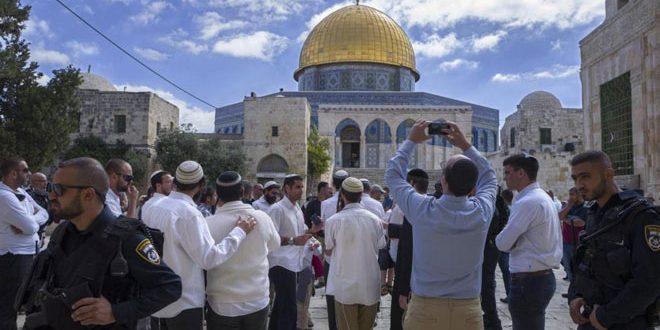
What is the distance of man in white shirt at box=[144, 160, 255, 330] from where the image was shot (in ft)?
9.21

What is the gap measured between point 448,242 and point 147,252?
142cm

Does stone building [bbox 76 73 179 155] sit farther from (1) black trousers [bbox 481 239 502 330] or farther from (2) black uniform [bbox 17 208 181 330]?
(2) black uniform [bbox 17 208 181 330]

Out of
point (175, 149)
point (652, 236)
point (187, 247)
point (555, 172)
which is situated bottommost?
point (187, 247)

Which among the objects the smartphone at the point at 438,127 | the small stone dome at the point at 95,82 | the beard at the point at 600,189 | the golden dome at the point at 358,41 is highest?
the golden dome at the point at 358,41

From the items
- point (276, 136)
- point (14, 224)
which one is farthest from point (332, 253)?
point (276, 136)

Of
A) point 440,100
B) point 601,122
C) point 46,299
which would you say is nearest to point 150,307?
point 46,299

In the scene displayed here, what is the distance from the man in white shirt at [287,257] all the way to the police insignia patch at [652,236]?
95.8 inches

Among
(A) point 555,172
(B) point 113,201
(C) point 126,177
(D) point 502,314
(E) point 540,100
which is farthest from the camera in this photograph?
(E) point 540,100

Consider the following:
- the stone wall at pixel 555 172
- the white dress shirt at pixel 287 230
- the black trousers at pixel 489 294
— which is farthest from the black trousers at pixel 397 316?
the stone wall at pixel 555 172

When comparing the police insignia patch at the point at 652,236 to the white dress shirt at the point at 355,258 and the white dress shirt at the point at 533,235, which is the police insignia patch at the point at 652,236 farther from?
the white dress shirt at the point at 355,258

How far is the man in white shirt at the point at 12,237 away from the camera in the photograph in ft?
13.3

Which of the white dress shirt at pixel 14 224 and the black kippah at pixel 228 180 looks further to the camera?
the white dress shirt at pixel 14 224

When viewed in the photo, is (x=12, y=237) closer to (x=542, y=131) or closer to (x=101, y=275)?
(x=101, y=275)

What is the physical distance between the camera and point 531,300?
336 cm
